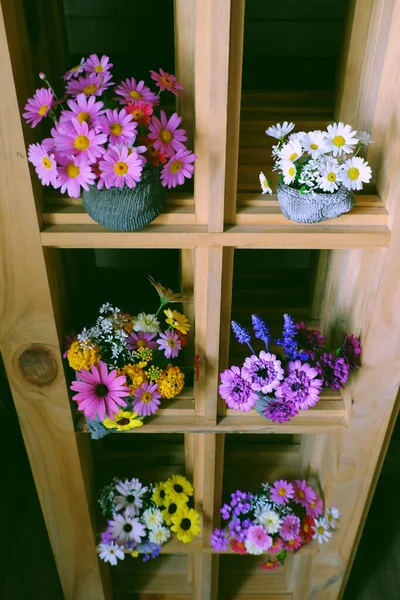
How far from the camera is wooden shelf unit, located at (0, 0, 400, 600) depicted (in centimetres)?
92

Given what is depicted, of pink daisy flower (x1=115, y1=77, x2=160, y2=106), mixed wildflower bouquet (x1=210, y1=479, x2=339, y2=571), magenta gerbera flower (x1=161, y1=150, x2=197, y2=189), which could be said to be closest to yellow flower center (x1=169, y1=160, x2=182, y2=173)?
magenta gerbera flower (x1=161, y1=150, x2=197, y2=189)

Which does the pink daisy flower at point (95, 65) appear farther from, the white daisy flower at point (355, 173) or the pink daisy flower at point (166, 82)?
the white daisy flower at point (355, 173)

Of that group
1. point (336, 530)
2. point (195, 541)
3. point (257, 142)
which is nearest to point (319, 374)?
point (257, 142)

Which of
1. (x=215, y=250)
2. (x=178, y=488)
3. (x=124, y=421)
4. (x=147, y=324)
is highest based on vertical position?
(x=215, y=250)

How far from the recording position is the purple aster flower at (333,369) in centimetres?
117

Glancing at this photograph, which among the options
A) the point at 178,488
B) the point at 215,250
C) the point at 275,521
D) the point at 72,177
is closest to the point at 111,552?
the point at 178,488

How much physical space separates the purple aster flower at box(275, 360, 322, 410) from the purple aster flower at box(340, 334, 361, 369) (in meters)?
0.08

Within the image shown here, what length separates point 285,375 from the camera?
3.85ft

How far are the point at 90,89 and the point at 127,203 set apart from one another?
0.19 metres

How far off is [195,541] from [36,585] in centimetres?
62

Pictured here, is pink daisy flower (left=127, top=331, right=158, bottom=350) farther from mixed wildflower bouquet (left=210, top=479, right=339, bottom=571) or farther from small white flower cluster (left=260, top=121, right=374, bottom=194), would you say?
mixed wildflower bouquet (left=210, top=479, right=339, bottom=571)

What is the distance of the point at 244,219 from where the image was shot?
1.03 metres

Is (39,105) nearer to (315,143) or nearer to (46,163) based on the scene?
(46,163)

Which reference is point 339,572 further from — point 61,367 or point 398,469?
point 61,367
